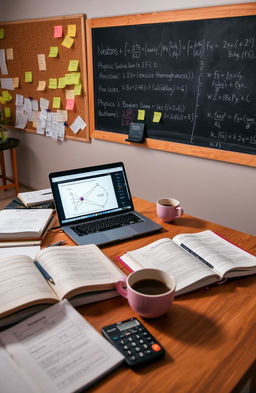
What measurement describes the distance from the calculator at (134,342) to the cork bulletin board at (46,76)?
2496 mm

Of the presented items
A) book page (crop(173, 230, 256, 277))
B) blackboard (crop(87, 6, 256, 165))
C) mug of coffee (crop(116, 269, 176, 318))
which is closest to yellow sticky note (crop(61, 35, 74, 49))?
blackboard (crop(87, 6, 256, 165))

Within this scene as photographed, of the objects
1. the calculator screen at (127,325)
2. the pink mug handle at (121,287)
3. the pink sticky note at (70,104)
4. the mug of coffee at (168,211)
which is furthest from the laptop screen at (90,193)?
the pink sticky note at (70,104)

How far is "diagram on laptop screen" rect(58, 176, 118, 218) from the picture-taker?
1402 mm

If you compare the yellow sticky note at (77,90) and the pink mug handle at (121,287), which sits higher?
the yellow sticky note at (77,90)

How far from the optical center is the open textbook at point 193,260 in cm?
103

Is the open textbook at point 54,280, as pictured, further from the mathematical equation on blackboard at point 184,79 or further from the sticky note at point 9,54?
the sticky note at point 9,54

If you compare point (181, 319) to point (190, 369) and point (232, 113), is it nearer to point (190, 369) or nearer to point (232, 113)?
point (190, 369)

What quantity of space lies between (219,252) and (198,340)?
1.35 feet

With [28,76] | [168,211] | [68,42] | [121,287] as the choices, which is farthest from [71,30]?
[121,287]

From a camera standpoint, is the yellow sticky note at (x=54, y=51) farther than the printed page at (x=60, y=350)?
Yes

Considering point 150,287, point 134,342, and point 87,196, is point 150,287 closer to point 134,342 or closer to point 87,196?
point 134,342

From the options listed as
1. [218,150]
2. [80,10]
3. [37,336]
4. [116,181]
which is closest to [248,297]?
[37,336]

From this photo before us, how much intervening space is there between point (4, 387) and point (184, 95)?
2167 mm

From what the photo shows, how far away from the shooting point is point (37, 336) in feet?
2.60
